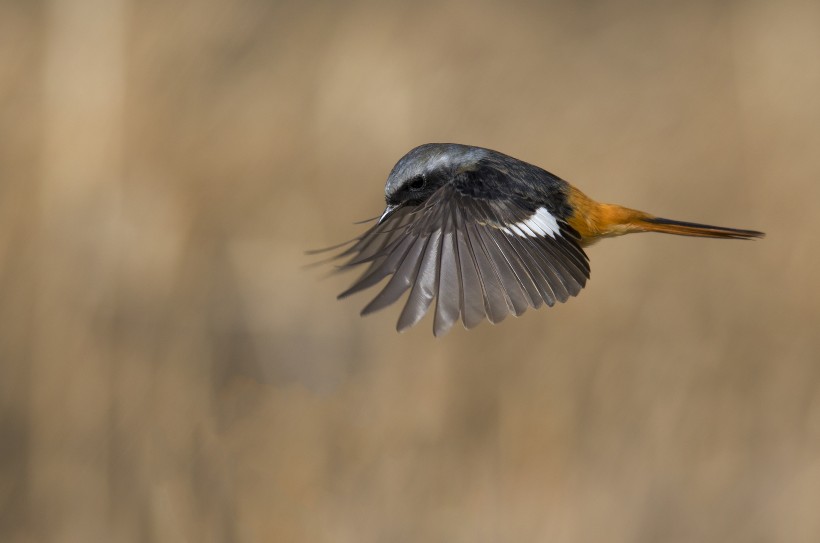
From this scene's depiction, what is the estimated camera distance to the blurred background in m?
3.91

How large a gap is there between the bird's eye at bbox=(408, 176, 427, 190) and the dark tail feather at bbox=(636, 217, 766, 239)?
0.64 meters

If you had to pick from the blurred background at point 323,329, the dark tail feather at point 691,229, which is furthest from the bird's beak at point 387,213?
the blurred background at point 323,329

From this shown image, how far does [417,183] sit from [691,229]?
710mm

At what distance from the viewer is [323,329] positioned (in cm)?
436

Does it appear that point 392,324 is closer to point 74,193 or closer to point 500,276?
point 74,193

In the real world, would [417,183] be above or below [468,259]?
above

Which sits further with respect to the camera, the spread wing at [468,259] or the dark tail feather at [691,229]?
the dark tail feather at [691,229]

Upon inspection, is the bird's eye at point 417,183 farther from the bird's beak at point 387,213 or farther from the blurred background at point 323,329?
→ the blurred background at point 323,329

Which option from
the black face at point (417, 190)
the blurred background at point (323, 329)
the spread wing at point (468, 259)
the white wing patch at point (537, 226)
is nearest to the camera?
the spread wing at point (468, 259)

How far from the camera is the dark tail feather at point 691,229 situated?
2887mm

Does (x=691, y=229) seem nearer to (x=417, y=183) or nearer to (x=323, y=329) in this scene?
(x=417, y=183)

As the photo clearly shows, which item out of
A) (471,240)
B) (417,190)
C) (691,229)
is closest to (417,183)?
(417,190)

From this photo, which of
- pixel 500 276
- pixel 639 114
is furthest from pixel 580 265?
pixel 639 114

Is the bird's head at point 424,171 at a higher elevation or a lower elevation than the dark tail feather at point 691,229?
higher
